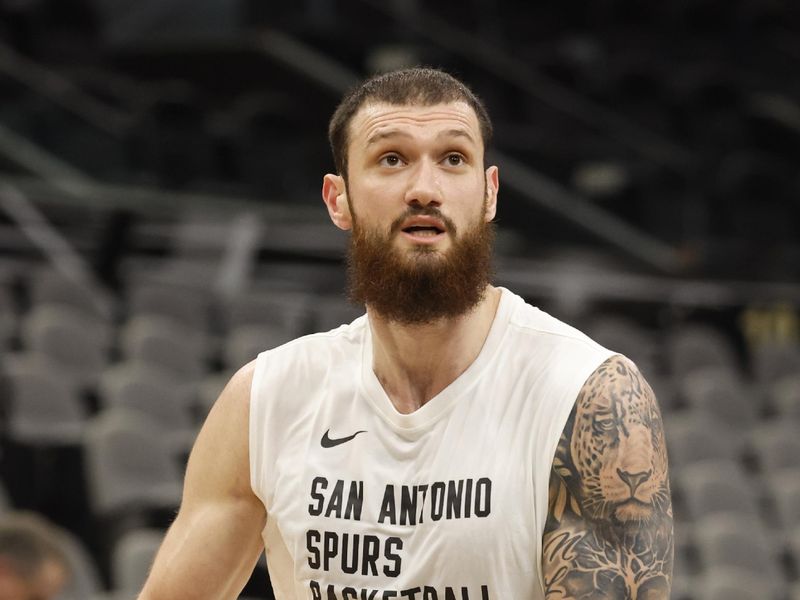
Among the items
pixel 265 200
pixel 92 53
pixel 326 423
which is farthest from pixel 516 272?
pixel 326 423

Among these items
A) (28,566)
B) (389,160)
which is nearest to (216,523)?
(389,160)

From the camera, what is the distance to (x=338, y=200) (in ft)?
8.96

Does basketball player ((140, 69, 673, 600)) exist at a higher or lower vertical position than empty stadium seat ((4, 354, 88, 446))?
lower

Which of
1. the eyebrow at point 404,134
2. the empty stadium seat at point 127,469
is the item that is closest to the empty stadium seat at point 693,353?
the empty stadium seat at point 127,469

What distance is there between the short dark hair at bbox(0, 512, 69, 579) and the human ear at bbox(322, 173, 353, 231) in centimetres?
172

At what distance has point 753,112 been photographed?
12.0 m

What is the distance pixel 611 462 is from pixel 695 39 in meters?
11.0

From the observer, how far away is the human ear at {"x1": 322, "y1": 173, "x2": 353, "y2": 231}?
2.70m

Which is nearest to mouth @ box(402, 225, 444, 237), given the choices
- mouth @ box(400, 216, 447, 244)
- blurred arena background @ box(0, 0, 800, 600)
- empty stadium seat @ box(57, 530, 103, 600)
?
mouth @ box(400, 216, 447, 244)

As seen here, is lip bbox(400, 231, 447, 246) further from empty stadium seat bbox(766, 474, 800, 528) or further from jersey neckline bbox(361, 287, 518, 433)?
empty stadium seat bbox(766, 474, 800, 528)

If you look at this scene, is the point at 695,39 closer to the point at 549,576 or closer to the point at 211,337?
the point at 211,337

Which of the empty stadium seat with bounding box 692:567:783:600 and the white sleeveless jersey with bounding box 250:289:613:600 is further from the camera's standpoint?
the empty stadium seat with bounding box 692:567:783:600

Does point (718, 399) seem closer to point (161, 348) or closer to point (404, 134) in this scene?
point (161, 348)

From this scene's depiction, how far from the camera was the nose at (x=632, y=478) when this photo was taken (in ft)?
7.54
